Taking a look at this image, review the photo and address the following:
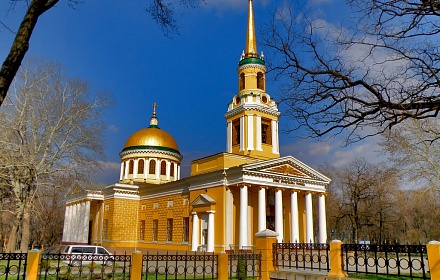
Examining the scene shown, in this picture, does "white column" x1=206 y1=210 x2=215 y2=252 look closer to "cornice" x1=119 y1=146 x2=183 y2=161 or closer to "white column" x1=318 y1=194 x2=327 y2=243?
"white column" x1=318 y1=194 x2=327 y2=243

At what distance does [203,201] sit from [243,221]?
144 inches

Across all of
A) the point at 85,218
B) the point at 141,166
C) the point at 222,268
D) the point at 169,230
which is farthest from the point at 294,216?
the point at 85,218

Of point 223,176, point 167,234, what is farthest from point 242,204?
point 167,234

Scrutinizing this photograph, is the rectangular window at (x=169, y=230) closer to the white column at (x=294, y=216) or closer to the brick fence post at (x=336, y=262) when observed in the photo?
the white column at (x=294, y=216)

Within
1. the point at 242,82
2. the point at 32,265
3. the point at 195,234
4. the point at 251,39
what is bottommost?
the point at 32,265

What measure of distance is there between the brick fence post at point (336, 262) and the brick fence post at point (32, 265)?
26.2 feet

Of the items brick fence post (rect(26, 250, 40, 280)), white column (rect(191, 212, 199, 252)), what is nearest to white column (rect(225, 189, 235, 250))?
white column (rect(191, 212, 199, 252))

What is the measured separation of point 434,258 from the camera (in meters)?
8.55

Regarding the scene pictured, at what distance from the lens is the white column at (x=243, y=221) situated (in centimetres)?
2521

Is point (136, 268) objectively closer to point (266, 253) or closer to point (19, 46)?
point (266, 253)

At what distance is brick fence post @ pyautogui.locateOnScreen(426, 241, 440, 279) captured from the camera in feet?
27.8

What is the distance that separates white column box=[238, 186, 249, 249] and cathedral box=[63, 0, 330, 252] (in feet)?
0.21

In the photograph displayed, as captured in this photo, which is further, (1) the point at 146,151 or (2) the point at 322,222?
(1) the point at 146,151

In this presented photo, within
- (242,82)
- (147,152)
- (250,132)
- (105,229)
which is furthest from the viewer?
(147,152)
